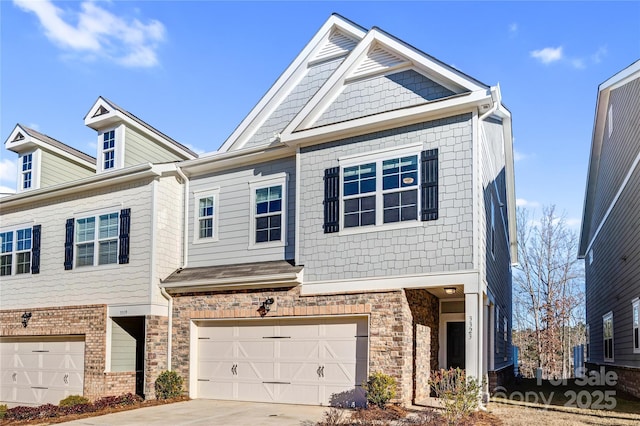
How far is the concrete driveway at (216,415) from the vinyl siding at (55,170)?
32.0 ft

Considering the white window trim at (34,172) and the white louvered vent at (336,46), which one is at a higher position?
the white louvered vent at (336,46)

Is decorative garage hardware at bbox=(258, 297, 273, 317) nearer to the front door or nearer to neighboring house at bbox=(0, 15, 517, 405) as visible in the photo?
neighboring house at bbox=(0, 15, 517, 405)

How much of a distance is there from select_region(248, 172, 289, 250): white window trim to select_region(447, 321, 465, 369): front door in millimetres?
5057

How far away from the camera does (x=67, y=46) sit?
47.2 ft

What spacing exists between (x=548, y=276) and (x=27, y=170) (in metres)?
26.0

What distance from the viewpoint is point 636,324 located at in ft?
51.7

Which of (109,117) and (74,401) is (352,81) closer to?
(109,117)

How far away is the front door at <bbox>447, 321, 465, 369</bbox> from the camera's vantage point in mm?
16109

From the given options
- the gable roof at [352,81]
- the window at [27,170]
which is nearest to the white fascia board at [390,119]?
the gable roof at [352,81]

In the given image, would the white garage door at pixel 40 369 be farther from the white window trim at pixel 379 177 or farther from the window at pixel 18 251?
the white window trim at pixel 379 177

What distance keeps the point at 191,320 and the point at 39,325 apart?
5.60m

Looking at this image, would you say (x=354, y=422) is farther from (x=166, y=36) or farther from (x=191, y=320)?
(x=166, y=36)

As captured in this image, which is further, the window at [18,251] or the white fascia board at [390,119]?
the window at [18,251]

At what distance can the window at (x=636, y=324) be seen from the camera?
15.5 metres
